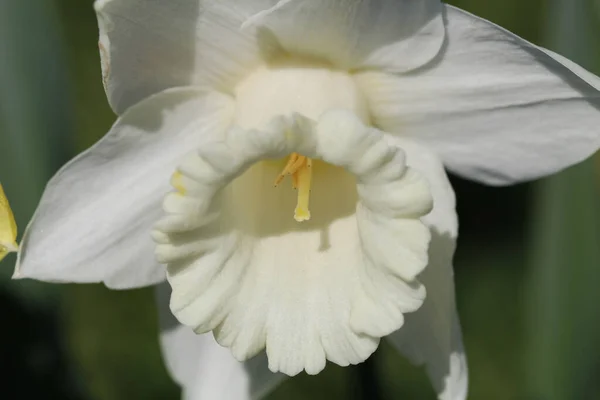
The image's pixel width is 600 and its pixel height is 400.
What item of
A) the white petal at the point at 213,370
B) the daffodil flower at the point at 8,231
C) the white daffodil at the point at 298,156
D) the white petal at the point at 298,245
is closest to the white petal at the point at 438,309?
the white daffodil at the point at 298,156

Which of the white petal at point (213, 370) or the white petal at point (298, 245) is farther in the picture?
the white petal at point (213, 370)

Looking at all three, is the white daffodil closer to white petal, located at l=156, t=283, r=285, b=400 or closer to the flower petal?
the flower petal

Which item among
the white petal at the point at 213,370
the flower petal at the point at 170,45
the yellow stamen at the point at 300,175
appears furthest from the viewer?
the white petal at the point at 213,370

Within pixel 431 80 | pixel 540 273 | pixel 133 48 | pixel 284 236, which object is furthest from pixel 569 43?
pixel 133 48

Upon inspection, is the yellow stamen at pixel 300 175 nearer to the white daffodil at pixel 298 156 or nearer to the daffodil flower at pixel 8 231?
the white daffodil at pixel 298 156

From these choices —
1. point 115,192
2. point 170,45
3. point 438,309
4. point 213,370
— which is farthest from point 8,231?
point 438,309

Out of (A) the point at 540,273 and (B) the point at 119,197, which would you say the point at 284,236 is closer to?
(B) the point at 119,197

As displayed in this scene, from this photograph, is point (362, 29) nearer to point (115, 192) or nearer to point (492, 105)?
point (492, 105)
